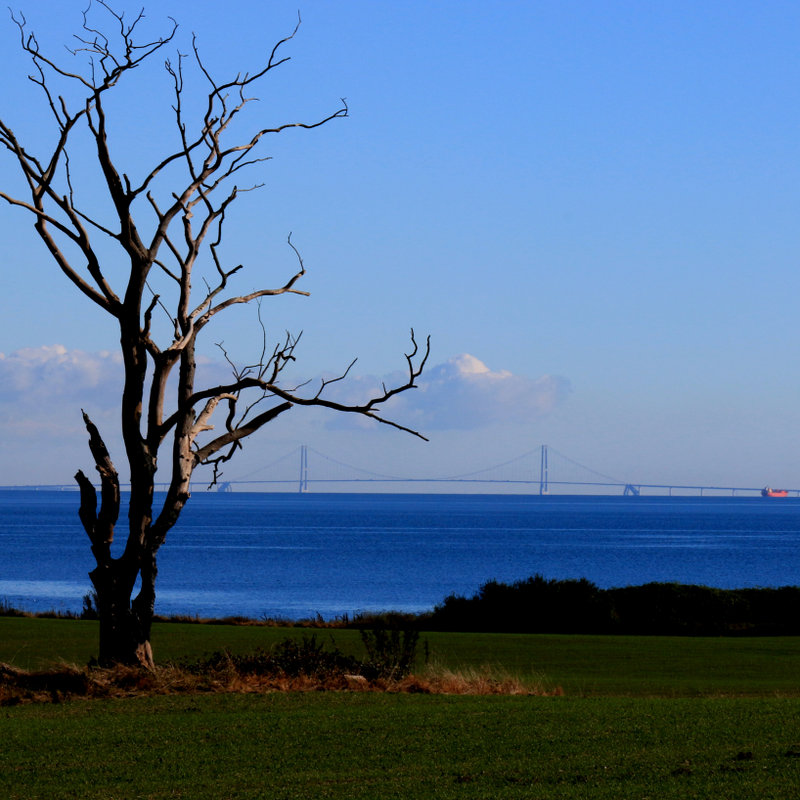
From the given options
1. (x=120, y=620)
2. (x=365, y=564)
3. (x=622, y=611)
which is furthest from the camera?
(x=365, y=564)

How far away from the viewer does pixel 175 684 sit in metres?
12.2

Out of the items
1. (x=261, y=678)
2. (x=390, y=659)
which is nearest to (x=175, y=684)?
(x=261, y=678)

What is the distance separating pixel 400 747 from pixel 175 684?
369 cm

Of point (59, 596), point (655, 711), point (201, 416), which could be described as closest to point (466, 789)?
point (655, 711)

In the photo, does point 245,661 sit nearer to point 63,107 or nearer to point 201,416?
point 201,416

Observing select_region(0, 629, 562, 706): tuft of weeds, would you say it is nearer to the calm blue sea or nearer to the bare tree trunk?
the bare tree trunk

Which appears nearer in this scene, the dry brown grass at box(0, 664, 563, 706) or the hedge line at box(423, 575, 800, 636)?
the dry brown grass at box(0, 664, 563, 706)

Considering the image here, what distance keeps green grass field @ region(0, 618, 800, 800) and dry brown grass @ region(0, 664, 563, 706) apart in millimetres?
370

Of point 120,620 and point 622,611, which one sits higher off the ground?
point 120,620

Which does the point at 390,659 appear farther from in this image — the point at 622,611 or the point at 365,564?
the point at 365,564

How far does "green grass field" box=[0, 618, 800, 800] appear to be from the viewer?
794cm

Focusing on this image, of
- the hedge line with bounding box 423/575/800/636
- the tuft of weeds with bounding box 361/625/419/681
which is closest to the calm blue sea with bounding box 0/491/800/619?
the hedge line with bounding box 423/575/800/636

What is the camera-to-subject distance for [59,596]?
170 ft

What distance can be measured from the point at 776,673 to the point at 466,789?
1107cm
